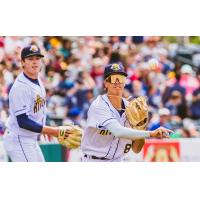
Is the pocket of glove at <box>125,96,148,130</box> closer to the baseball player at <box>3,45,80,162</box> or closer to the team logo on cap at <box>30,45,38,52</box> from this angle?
the baseball player at <box>3,45,80,162</box>

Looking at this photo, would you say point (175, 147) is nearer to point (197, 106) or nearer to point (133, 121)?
point (197, 106)

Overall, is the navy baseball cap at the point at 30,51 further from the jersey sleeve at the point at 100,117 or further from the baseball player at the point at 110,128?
the jersey sleeve at the point at 100,117

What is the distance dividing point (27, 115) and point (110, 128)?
95 centimetres

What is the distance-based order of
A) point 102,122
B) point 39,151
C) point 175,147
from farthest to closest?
1. point 175,147
2. point 39,151
3. point 102,122

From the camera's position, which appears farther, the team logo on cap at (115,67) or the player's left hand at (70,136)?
the player's left hand at (70,136)

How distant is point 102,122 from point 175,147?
1.37 m

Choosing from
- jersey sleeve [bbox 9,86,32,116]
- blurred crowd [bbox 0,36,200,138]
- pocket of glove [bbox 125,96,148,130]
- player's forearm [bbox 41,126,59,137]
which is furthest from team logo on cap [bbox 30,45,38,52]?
pocket of glove [bbox 125,96,148,130]

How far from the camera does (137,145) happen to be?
6551 millimetres

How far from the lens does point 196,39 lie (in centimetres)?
747

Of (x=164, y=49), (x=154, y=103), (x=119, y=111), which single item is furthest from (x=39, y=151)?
(x=164, y=49)

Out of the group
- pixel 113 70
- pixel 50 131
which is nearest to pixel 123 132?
pixel 113 70

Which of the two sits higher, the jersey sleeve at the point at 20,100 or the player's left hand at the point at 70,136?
the jersey sleeve at the point at 20,100

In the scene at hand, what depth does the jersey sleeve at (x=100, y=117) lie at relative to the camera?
6203mm

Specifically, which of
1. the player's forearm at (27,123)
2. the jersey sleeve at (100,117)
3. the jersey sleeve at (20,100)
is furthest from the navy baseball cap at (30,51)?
the jersey sleeve at (100,117)
